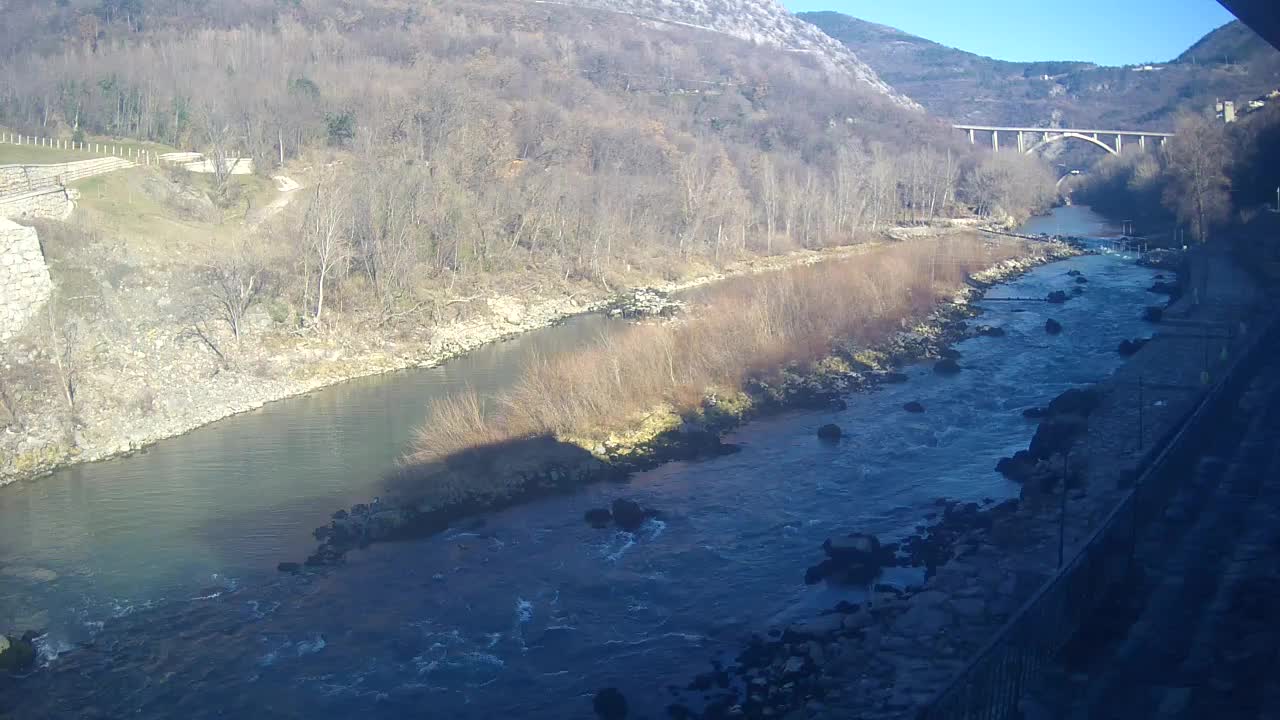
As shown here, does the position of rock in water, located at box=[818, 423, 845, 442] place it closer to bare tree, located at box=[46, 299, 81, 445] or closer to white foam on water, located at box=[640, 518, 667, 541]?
white foam on water, located at box=[640, 518, 667, 541]

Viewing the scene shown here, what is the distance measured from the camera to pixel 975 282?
1205 inches

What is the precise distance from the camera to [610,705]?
7.96 m

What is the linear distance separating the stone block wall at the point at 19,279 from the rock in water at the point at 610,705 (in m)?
14.5

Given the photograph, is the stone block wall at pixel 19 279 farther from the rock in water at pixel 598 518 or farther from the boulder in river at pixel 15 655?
the rock in water at pixel 598 518

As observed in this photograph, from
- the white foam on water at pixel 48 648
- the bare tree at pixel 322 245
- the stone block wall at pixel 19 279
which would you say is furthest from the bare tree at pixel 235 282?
the white foam on water at pixel 48 648

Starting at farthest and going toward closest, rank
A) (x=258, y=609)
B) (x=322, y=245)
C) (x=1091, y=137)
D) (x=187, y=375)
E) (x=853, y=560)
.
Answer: (x=1091, y=137) → (x=322, y=245) → (x=187, y=375) → (x=853, y=560) → (x=258, y=609)

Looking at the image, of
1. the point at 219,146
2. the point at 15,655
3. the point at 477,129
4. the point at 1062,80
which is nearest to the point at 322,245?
the point at 219,146

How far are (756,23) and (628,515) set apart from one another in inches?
3507

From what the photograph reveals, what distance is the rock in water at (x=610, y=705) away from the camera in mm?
7918

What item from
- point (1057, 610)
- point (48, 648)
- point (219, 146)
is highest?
point (219, 146)

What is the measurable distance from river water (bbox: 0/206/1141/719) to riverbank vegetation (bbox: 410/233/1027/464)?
1215 mm

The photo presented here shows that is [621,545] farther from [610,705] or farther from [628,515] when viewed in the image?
[610,705]

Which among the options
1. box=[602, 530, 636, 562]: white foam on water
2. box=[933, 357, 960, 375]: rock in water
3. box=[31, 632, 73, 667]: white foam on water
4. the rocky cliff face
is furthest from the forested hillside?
the rocky cliff face

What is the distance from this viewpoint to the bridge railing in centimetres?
596
